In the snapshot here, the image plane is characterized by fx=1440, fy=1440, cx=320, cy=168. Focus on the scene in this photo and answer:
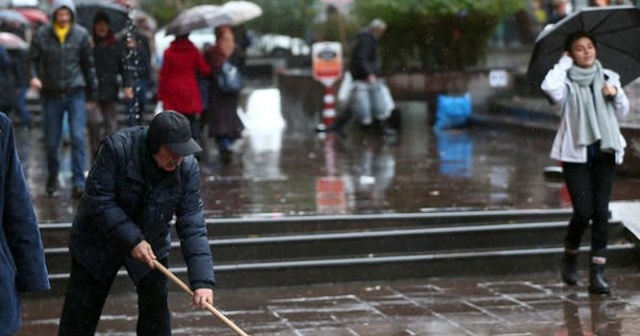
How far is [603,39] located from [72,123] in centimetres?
512

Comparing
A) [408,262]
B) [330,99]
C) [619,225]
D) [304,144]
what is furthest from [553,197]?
[330,99]

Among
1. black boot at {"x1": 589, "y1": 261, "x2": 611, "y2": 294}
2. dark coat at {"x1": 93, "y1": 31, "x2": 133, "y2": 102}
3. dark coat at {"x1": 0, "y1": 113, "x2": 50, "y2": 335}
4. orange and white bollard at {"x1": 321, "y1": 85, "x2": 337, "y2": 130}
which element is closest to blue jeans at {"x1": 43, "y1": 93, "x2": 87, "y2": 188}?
dark coat at {"x1": 93, "y1": 31, "x2": 133, "y2": 102}

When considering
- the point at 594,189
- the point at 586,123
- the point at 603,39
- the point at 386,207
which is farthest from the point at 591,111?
the point at 386,207

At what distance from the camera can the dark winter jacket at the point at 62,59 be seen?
1310 cm

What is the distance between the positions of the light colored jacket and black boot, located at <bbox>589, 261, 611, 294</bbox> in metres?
0.78

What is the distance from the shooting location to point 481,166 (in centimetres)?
1633

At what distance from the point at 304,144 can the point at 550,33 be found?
9765 mm

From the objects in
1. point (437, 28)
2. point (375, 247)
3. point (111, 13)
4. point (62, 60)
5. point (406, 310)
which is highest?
point (111, 13)

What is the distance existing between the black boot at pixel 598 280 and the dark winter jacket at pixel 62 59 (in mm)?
5246

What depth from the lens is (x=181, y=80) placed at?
15234mm

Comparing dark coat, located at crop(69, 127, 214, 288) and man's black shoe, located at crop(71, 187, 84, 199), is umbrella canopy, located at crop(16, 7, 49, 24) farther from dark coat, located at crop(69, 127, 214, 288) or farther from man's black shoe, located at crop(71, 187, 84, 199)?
dark coat, located at crop(69, 127, 214, 288)

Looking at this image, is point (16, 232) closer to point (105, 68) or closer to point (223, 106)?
point (105, 68)

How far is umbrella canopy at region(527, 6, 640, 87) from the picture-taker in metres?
10.4

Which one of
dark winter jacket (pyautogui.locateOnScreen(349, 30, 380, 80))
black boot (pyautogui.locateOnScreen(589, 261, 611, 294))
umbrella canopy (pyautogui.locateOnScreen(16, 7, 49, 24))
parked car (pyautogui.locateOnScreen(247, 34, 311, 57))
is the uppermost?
umbrella canopy (pyautogui.locateOnScreen(16, 7, 49, 24))
